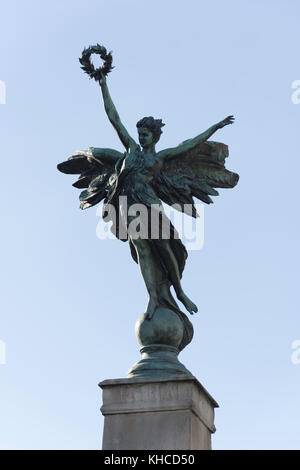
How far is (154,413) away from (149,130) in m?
4.12

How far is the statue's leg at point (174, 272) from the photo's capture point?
14406 millimetres

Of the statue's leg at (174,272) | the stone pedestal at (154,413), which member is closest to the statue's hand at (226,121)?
the statue's leg at (174,272)

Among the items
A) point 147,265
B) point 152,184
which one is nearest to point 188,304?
point 147,265

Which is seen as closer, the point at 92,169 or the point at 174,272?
the point at 174,272

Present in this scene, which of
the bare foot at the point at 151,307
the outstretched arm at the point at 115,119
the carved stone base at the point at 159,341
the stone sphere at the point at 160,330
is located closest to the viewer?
the carved stone base at the point at 159,341

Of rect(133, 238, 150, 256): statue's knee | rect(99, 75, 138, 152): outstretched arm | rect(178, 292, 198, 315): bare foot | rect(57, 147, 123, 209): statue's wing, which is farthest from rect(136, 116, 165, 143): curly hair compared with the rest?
rect(178, 292, 198, 315): bare foot

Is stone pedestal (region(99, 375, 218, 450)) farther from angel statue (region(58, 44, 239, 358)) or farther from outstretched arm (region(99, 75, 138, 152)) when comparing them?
outstretched arm (region(99, 75, 138, 152))

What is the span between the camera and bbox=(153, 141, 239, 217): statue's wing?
14.9 meters

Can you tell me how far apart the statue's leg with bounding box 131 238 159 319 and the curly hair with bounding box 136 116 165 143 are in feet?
5.21

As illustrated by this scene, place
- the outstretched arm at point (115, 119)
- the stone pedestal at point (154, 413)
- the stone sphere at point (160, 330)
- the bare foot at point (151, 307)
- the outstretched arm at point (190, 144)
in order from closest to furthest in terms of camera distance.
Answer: the stone pedestal at point (154, 413) → the stone sphere at point (160, 330) → the bare foot at point (151, 307) → the outstretched arm at point (190, 144) → the outstretched arm at point (115, 119)

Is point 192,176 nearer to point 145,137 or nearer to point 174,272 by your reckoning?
point 145,137

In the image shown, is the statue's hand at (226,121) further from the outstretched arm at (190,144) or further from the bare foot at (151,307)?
the bare foot at (151,307)

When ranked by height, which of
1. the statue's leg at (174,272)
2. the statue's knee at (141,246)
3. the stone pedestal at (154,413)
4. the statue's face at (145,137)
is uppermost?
the statue's face at (145,137)

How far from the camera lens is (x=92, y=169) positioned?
51.2 ft
